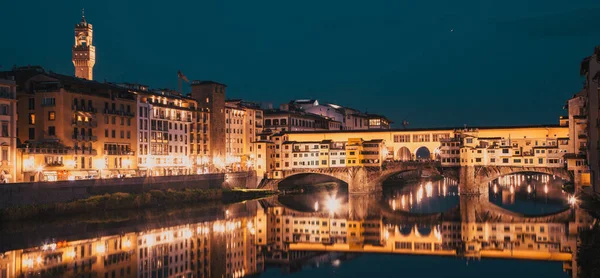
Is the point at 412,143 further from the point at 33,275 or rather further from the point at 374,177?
the point at 33,275

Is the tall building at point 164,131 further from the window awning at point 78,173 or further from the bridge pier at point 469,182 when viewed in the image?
the bridge pier at point 469,182

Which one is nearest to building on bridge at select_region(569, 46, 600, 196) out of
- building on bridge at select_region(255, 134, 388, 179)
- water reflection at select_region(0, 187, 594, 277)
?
water reflection at select_region(0, 187, 594, 277)

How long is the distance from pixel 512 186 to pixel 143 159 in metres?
48.4

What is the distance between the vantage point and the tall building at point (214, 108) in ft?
276

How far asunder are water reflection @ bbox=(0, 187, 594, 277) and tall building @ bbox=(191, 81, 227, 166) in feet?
82.5

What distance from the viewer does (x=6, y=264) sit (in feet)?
116

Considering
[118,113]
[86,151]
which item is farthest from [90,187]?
[118,113]

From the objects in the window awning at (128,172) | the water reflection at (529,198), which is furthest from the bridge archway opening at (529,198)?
the window awning at (128,172)

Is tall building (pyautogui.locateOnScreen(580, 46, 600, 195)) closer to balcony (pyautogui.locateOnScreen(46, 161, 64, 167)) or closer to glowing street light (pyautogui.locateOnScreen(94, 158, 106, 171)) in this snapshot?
glowing street light (pyautogui.locateOnScreen(94, 158, 106, 171))

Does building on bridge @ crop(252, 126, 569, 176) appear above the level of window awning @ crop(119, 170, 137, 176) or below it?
above

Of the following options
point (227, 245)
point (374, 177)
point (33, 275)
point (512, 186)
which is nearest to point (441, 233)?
point (227, 245)

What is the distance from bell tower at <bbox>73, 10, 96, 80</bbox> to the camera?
96.5 meters

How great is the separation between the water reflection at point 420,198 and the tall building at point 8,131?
32.2 meters

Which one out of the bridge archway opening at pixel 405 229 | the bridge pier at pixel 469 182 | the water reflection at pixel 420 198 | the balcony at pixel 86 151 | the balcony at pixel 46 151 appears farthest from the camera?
the bridge pier at pixel 469 182
